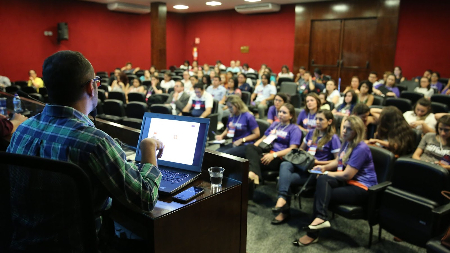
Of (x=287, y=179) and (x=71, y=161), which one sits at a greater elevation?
(x=71, y=161)

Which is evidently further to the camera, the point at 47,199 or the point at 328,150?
the point at 328,150

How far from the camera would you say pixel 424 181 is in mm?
2744

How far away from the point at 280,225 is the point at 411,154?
177 cm

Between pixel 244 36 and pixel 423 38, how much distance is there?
22.4ft

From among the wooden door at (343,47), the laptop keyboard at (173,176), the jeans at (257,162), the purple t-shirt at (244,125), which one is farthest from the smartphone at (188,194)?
the wooden door at (343,47)

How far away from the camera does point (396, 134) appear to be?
395 centimetres

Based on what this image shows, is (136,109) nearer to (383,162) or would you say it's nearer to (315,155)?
(315,155)

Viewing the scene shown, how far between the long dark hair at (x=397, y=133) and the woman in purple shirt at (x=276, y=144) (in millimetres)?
991

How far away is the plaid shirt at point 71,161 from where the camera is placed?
1.02 m

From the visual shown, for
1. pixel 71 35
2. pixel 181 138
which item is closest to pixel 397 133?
pixel 181 138

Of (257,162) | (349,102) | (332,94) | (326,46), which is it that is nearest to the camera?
(257,162)

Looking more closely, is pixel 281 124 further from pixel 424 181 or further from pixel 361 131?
pixel 424 181

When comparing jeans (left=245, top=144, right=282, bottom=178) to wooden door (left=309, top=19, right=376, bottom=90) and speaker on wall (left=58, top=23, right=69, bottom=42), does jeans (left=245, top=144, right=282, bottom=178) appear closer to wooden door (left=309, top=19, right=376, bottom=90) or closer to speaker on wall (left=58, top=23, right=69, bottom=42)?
wooden door (left=309, top=19, right=376, bottom=90)

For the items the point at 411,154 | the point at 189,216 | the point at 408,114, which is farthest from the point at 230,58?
the point at 189,216
